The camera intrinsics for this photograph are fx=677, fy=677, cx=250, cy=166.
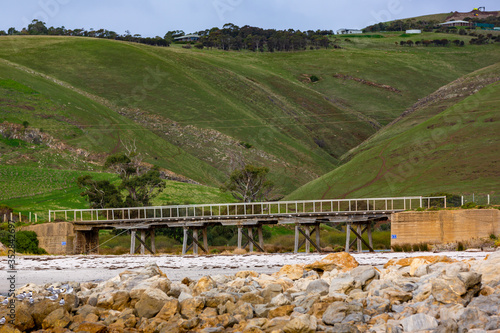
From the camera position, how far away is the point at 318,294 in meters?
22.2

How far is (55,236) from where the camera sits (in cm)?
5884

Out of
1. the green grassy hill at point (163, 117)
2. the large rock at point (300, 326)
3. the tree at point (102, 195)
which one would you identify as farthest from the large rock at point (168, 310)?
the green grassy hill at point (163, 117)

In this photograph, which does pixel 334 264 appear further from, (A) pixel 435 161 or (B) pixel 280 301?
(A) pixel 435 161

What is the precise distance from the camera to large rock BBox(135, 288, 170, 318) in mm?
21344

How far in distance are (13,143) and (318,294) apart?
109529 mm

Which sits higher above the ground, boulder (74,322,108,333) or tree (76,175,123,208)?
boulder (74,322,108,333)

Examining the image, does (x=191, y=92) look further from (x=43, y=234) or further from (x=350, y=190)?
(x=43, y=234)

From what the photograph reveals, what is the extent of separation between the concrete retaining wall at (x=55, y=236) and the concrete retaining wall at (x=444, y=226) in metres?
27.8

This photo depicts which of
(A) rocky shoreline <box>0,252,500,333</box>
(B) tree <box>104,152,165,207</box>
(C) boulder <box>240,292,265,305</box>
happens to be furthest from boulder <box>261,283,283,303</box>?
(B) tree <box>104,152,165,207</box>

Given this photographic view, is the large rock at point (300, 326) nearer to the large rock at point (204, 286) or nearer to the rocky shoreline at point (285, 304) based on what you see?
the rocky shoreline at point (285, 304)

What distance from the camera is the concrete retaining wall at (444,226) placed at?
159ft

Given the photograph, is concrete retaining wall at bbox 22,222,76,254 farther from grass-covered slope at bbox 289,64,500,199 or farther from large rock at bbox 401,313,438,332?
grass-covered slope at bbox 289,64,500,199

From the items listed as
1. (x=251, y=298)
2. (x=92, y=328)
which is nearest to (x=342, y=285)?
Result: (x=251, y=298)

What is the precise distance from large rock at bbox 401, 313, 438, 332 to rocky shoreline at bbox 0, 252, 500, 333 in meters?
0.03
